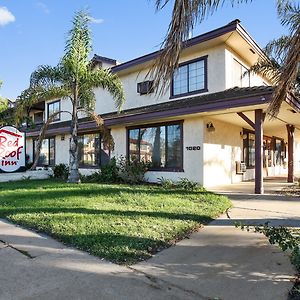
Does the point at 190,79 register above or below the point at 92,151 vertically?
above

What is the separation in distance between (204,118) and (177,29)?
9741 millimetres

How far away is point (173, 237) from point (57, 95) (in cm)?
990

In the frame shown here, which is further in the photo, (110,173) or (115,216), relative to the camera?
(110,173)

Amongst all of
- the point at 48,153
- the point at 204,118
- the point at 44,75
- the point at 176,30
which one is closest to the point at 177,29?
the point at 176,30

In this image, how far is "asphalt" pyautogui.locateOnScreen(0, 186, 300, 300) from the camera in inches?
146

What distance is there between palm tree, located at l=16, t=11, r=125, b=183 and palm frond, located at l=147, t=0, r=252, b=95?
9757 millimetres

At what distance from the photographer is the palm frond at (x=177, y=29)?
3.50 metres

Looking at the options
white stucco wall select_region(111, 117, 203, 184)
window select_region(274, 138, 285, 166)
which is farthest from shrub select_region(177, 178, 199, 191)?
window select_region(274, 138, 285, 166)

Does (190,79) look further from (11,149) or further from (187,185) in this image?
(11,149)

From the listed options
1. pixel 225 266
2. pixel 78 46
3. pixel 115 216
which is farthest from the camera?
pixel 78 46

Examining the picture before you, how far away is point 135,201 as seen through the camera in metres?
8.91

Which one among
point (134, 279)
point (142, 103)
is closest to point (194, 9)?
point (134, 279)

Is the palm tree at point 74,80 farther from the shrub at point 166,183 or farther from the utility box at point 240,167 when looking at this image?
the utility box at point 240,167

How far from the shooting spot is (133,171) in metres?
14.3
